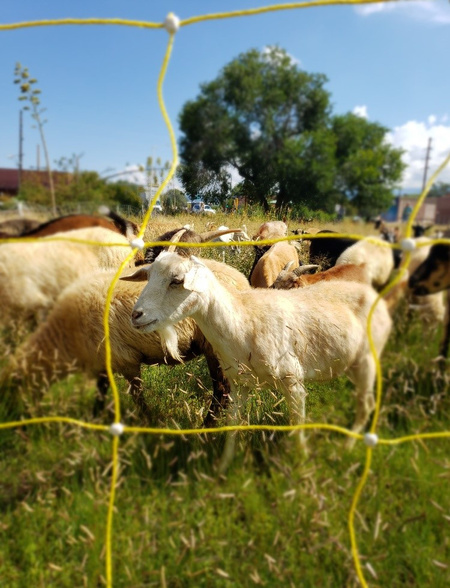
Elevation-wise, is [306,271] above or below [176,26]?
A: below

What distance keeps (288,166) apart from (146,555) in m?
1.89

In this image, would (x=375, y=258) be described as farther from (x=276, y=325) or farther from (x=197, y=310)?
(x=197, y=310)

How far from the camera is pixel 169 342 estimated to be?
2658 millimetres

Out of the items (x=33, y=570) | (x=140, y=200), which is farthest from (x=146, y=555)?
(x=140, y=200)

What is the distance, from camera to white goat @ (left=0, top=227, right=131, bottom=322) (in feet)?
7.33

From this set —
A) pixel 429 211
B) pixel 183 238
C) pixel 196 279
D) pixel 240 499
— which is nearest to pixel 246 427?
pixel 240 499

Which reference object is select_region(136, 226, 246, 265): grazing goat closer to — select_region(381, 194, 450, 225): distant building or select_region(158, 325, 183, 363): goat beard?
select_region(158, 325, 183, 363): goat beard

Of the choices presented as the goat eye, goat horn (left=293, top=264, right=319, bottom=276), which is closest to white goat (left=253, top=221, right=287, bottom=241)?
goat horn (left=293, top=264, right=319, bottom=276)

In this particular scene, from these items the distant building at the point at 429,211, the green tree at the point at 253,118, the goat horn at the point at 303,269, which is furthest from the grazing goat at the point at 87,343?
the distant building at the point at 429,211

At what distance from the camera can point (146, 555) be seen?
2.05 m

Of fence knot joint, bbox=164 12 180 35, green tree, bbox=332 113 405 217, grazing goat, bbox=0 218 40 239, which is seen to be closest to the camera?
fence knot joint, bbox=164 12 180 35

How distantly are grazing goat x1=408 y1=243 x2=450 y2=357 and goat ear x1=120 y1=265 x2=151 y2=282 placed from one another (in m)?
1.27

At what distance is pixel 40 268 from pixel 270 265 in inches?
82.8

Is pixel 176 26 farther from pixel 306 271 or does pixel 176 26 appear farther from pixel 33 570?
pixel 33 570
